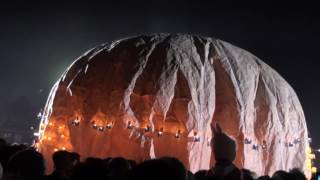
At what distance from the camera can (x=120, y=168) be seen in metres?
6.80

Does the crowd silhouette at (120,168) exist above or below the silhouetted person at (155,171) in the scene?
below

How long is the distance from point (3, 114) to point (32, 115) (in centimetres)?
231

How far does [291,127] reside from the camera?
48.0 feet

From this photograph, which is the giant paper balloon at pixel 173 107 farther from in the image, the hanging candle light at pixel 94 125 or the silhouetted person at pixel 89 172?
the silhouetted person at pixel 89 172

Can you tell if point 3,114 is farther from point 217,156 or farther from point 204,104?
point 217,156

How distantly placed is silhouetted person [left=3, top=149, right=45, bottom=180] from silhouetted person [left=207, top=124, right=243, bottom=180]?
1749 millimetres

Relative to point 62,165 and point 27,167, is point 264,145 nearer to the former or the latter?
point 62,165

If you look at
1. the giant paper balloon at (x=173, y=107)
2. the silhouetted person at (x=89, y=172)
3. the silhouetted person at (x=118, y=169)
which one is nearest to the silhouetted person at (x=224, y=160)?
the silhouetted person at (x=89, y=172)

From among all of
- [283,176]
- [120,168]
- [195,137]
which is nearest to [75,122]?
[195,137]

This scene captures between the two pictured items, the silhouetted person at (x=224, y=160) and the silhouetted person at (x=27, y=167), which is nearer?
the silhouetted person at (x=27, y=167)

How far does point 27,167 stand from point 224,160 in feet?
6.84

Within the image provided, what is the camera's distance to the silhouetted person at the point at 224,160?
205 inches

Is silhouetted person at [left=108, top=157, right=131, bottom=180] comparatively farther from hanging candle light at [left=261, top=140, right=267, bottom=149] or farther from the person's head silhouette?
hanging candle light at [left=261, top=140, right=267, bottom=149]

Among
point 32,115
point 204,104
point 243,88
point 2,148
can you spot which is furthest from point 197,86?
point 32,115
